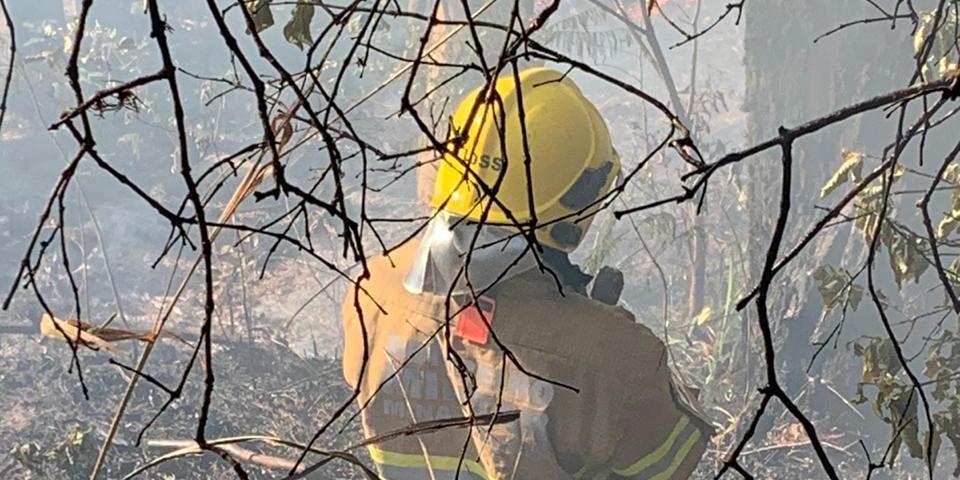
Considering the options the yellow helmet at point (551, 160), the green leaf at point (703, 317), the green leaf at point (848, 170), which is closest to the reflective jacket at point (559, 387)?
the yellow helmet at point (551, 160)

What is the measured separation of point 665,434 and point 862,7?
3362mm

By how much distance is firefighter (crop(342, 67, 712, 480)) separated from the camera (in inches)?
85.0

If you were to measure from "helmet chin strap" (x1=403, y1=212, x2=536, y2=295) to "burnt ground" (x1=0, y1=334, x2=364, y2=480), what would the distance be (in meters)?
1.41

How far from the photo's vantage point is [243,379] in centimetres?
458

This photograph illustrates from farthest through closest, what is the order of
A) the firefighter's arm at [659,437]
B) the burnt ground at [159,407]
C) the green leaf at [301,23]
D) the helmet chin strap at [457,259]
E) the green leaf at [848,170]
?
the burnt ground at [159,407], the green leaf at [848,170], the firefighter's arm at [659,437], the helmet chin strap at [457,259], the green leaf at [301,23]

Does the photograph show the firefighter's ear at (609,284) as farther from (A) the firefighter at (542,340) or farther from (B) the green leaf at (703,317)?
(B) the green leaf at (703,317)

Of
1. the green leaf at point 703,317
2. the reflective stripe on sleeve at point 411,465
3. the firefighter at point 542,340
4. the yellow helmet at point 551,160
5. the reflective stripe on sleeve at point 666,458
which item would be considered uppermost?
the green leaf at point 703,317

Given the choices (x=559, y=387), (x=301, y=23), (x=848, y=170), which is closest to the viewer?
(x=301, y=23)

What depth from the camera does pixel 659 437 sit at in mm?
2225

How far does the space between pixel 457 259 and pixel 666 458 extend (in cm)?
67

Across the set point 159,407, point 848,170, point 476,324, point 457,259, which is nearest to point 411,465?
point 476,324

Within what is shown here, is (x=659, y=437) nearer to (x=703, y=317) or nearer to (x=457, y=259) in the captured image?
(x=457, y=259)

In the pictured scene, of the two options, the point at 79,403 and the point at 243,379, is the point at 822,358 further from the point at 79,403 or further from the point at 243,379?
the point at 79,403

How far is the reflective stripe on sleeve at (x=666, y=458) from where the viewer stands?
2.24 metres
